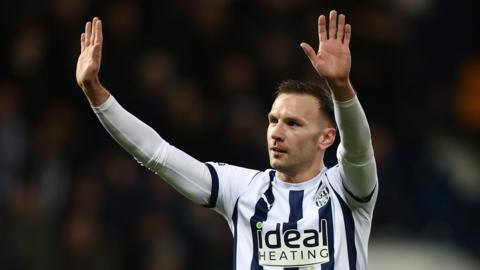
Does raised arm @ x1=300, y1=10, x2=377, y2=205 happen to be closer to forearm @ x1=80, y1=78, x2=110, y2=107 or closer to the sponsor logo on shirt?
the sponsor logo on shirt

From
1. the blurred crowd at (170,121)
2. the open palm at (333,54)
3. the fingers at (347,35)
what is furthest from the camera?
the blurred crowd at (170,121)

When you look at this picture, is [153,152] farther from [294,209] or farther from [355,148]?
[355,148]

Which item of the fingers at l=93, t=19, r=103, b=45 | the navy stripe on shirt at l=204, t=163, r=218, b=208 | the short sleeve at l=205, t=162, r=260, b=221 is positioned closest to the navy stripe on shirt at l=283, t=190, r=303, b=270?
the short sleeve at l=205, t=162, r=260, b=221

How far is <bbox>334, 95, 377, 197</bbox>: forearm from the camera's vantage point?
16.4ft

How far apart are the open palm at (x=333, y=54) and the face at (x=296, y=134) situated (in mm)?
535

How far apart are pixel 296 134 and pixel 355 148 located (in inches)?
19.7

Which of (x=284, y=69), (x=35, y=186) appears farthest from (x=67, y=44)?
(x=284, y=69)

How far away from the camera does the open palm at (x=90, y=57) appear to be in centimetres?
535

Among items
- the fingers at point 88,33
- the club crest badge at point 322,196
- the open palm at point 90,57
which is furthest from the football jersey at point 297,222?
the fingers at point 88,33

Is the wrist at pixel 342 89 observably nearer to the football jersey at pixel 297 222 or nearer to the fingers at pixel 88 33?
the football jersey at pixel 297 222

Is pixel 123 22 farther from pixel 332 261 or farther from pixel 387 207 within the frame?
pixel 332 261

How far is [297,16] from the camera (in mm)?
11297

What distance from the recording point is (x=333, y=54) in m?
5.01

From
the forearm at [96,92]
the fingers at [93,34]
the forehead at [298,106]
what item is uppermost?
the fingers at [93,34]
